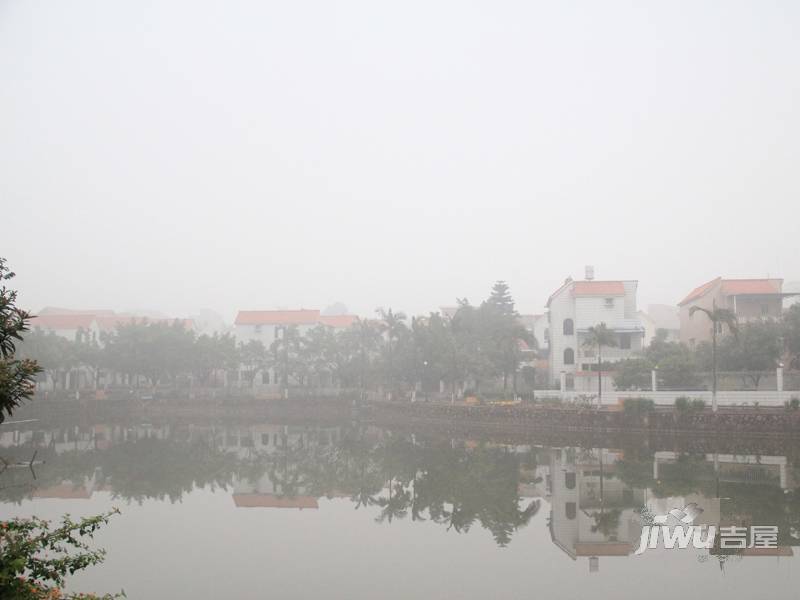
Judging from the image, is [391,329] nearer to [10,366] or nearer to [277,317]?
[277,317]

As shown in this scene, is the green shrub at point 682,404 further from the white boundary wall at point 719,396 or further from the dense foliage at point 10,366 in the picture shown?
the dense foliage at point 10,366

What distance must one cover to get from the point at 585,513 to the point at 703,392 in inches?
744

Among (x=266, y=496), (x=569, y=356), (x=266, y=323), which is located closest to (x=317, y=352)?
(x=266, y=323)

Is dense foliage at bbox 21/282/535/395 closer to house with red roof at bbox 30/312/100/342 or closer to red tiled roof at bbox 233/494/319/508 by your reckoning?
house with red roof at bbox 30/312/100/342

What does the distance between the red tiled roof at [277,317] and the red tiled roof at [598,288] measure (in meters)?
29.3

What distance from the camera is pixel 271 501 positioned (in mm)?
21703

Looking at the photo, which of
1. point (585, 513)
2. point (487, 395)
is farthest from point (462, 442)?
point (585, 513)

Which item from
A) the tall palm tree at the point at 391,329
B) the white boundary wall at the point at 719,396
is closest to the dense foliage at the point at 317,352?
the tall palm tree at the point at 391,329

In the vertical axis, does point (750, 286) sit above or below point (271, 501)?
above

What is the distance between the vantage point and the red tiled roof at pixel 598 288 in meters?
47.9

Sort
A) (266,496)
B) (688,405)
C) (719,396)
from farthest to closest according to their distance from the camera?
(719,396) < (688,405) < (266,496)

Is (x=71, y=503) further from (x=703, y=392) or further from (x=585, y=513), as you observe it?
(x=703, y=392)

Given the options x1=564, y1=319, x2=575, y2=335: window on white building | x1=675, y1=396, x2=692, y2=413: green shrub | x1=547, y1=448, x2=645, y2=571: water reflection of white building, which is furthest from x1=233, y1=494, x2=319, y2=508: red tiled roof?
x1=564, y1=319, x2=575, y2=335: window on white building

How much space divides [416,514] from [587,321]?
103 feet
